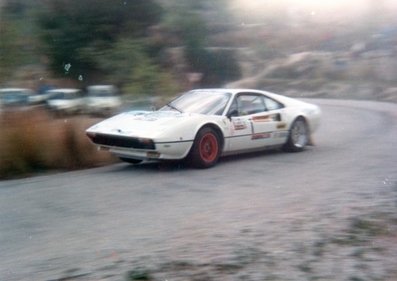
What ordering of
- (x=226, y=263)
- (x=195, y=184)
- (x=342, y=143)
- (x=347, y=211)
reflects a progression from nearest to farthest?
1. (x=226, y=263)
2. (x=347, y=211)
3. (x=195, y=184)
4. (x=342, y=143)

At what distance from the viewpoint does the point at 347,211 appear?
8812mm

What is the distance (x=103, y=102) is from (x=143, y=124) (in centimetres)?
488

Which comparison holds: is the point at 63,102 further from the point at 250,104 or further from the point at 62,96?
the point at 250,104

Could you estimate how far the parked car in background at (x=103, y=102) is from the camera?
15969 millimetres

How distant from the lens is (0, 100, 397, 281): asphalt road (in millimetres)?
6711

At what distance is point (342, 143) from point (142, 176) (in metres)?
5.34

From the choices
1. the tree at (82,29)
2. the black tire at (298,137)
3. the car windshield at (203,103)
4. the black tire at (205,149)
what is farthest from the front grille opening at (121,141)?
the tree at (82,29)

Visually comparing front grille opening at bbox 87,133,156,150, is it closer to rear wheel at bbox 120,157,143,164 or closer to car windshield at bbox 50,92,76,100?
rear wheel at bbox 120,157,143,164

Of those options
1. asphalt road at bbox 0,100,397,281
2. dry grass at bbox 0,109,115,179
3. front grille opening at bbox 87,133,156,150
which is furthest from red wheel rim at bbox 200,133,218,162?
dry grass at bbox 0,109,115,179

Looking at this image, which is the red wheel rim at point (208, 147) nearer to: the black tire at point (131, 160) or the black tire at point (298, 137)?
the black tire at point (131, 160)

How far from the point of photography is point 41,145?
12664 millimetres

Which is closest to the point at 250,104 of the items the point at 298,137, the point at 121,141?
the point at 298,137

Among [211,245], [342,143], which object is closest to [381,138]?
[342,143]

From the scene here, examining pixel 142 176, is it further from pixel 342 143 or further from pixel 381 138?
pixel 381 138
